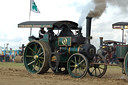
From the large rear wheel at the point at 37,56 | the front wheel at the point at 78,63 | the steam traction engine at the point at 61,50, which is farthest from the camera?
the large rear wheel at the point at 37,56

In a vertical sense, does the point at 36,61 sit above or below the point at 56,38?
below

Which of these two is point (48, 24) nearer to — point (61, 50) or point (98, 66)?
point (61, 50)

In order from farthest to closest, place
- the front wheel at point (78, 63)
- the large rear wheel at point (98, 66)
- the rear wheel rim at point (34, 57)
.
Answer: the rear wheel rim at point (34, 57) → the large rear wheel at point (98, 66) → the front wheel at point (78, 63)

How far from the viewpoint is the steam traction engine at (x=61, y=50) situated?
11.1 m

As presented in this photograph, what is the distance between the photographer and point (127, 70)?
907 cm

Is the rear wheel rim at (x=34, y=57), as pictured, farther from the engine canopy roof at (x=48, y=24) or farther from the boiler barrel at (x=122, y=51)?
the boiler barrel at (x=122, y=51)

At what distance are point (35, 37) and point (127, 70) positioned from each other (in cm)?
548

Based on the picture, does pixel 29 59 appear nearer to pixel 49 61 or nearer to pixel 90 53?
pixel 49 61

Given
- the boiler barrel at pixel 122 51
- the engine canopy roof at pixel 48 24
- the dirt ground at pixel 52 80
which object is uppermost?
the engine canopy roof at pixel 48 24

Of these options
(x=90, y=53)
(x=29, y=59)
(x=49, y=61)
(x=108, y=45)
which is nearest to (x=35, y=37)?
(x=29, y=59)

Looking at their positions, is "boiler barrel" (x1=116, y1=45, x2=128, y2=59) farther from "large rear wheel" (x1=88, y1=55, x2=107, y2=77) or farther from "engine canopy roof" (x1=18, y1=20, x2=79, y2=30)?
"engine canopy roof" (x1=18, y1=20, x2=79, y2=30)

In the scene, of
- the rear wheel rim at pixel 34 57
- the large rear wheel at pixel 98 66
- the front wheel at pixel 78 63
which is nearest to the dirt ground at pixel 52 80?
the front wheel at pixel 78 63

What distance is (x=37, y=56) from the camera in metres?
12.0

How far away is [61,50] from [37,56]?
1.20m
